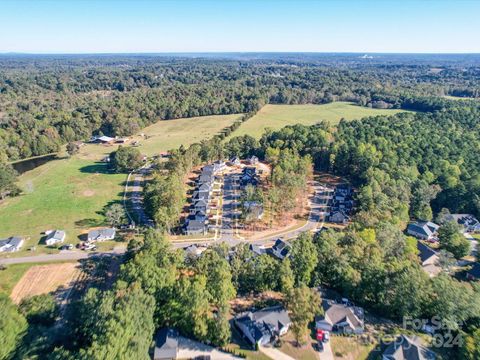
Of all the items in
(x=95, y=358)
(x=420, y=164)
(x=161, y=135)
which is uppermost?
(x=95, y=358)

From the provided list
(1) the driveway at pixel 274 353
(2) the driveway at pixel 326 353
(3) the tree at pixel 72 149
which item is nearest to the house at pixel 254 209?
(1) the driveway at pixel 274 353

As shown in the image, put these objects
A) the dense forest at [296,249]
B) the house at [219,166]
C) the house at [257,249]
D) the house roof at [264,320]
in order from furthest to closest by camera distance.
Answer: the house at [219,166], the house at [257,249], the house roof at [264,320], the dense forest at [296,249]

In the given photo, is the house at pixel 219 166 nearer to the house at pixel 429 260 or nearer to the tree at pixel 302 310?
the house at pixel 429 260

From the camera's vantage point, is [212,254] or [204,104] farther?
[204,104]

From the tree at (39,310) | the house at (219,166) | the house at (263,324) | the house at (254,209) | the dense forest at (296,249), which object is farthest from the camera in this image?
the house at (219,166)

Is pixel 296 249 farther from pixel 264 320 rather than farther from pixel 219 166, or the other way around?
pixel 219 166

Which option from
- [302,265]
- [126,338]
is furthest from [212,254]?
[126,338]

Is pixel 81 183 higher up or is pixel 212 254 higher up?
pixel 212 254

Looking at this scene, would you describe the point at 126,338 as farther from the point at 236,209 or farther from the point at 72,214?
the point at 72,214
